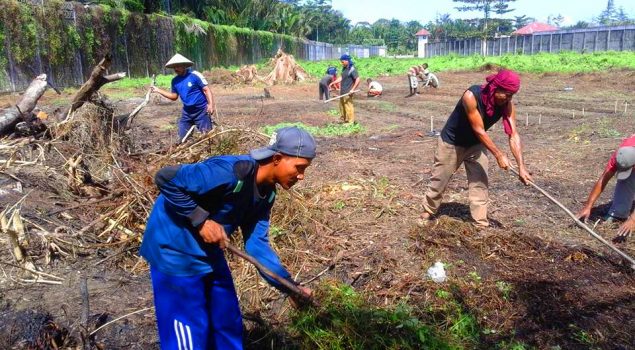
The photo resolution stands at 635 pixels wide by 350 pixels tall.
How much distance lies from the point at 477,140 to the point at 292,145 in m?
3.08

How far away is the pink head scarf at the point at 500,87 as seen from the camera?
169 inches

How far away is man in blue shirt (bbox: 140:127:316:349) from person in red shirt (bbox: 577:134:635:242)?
Result: 327 centimetres

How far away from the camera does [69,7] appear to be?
17891 mm

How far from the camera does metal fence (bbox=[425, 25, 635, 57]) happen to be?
3284 centimetres

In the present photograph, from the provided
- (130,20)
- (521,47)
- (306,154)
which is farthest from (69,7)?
(521,47)

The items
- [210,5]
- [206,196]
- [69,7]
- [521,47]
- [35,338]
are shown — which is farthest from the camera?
[521,47]

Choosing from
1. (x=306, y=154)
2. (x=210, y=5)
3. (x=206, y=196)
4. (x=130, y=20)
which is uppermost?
(x=210, y=5)

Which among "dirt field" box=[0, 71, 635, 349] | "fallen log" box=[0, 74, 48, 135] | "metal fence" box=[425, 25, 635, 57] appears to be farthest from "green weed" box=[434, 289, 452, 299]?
"metal fence" box=[425, 25, 635, 57]

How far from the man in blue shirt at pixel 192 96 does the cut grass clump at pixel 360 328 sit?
3.93m

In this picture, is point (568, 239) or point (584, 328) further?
point (568, 239)

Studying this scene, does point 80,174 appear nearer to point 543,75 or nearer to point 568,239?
point 568,239

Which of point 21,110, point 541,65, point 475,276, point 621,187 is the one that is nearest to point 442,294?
point 475,276

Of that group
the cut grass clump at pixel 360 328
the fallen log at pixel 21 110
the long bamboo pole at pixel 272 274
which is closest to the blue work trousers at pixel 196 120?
the fallen log at pixel 21 110

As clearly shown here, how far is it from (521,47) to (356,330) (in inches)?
1665
